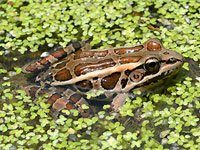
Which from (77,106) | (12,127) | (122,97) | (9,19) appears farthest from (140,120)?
(9,19)

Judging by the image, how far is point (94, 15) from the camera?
6.45m

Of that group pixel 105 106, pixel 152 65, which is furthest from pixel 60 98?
pixel 152 65

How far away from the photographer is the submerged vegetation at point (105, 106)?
15.4ft

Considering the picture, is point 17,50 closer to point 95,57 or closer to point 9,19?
point 9,19

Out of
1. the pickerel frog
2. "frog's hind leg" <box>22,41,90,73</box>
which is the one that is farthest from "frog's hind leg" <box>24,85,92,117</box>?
"frog's hind leg" <box>22,41,90,73</box>

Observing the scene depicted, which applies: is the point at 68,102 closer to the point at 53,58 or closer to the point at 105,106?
the point at 105,106

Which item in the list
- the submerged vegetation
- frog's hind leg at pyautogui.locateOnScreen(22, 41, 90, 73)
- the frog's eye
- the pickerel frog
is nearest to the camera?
the submerged vegetation

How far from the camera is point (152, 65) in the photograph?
4.95 m

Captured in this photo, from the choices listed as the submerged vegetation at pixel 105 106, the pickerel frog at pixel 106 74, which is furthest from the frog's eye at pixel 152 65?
the submerged vegetation at pixel 105 106

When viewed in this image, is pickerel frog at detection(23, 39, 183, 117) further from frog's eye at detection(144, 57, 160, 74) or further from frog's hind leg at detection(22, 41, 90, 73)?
frog's hind leg at detection(22, 41, 90, 73)

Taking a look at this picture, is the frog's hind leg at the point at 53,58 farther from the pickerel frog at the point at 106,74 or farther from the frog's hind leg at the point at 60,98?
the frog's hind leg at the point at 60,98

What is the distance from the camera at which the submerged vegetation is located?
4.70 metres

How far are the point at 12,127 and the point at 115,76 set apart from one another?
1541mm

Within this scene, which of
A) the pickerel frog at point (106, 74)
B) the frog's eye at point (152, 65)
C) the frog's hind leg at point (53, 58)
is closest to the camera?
the frog's eye at point (152, 65)
